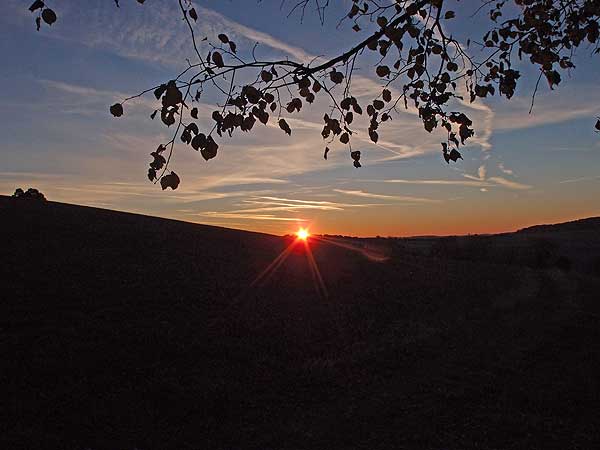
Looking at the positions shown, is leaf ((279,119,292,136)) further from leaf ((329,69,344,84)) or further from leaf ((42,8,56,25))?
leaf ((42,8,56,25))

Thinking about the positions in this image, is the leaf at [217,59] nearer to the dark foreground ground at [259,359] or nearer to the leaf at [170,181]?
the leaf at [170,181]

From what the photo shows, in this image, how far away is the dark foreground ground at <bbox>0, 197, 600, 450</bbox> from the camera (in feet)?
32.6

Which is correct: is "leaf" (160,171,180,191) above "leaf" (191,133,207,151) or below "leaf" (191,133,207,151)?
below

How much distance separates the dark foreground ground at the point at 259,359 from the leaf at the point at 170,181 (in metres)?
6.93

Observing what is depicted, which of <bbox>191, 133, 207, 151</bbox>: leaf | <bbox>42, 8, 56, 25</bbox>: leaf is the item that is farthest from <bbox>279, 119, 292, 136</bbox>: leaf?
<bbox>42, 8, 56, 25</bbox>: leaf

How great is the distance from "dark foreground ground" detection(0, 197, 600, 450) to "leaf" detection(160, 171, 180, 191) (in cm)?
693

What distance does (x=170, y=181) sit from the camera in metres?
4.14

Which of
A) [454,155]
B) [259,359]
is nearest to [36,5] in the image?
[454,155]

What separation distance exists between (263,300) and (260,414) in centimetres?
1049

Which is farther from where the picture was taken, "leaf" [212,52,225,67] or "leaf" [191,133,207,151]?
"leaf" [212,52,225,67]

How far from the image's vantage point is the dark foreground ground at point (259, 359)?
9.92m

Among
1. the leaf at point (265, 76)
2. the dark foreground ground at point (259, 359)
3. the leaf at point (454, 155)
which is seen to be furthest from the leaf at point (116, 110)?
the dark foreground ground at point (259, 359)

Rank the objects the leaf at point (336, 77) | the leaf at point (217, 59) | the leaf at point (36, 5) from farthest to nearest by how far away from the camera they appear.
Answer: the leaf at point (336, 77) < the leaf at point (217, 59) < the leaf at point (36, 5)

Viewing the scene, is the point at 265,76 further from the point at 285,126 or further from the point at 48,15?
the point at 48,15
